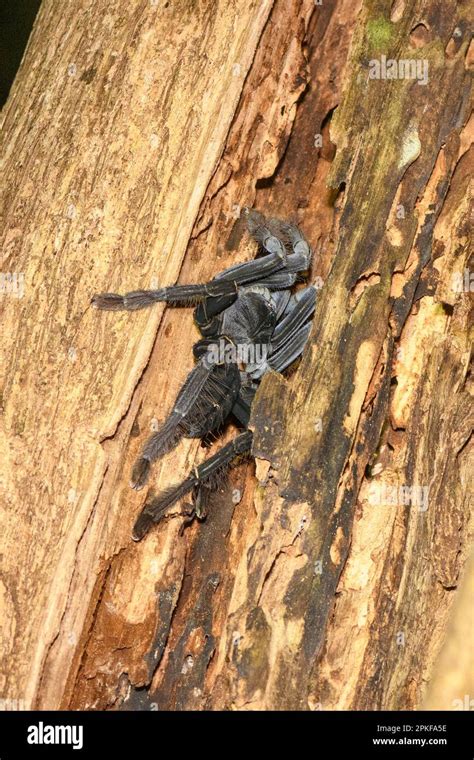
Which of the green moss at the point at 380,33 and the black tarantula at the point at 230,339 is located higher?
the green moss at the point at 380,33

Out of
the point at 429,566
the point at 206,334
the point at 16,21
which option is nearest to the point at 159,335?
the point at 206,334

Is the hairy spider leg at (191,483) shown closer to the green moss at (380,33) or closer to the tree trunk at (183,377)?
the tree trunk at (183,377)

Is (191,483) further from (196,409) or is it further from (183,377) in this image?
(183,377)

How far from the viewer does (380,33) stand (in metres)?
4.50

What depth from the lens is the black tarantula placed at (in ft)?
14.9

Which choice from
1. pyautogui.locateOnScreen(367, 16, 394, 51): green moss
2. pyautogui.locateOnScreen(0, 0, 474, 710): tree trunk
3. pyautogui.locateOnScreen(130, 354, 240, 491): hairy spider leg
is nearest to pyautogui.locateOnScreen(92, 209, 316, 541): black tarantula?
pyautogui.locateOnScreen(130, 354, 240, 491): hairy spider leg

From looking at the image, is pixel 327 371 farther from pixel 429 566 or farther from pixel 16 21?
pixel 16 21

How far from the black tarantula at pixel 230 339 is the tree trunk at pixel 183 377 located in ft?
0.37

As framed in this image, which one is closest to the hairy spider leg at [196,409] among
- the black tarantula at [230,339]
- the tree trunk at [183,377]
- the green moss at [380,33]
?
the black tarantula at [230,339]

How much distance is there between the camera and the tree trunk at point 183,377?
406cm

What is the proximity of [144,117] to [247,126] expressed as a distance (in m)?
0.66

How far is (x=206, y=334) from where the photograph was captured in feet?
15.9

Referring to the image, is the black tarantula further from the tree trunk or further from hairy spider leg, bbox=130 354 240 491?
the tree trunk
